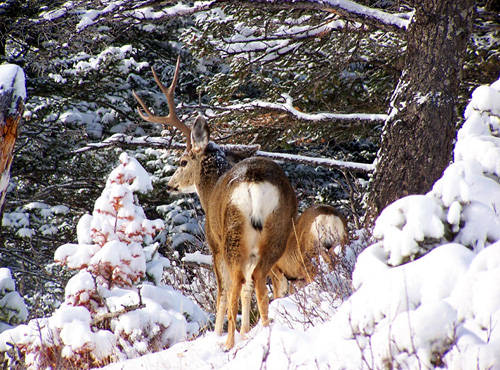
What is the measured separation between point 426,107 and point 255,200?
2.17 meters

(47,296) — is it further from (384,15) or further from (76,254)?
(384,15)

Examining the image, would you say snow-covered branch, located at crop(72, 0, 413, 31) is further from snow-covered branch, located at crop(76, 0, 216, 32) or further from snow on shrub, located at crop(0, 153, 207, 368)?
snow on shrub, located at crop(0, 153, 207, 368)

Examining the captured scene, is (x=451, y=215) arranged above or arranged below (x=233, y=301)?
above

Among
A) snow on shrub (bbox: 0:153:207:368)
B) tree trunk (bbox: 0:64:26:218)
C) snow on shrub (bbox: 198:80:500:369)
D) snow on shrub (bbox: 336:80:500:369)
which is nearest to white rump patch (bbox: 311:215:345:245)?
snow on shrub (bbox: 0:153:207:368)

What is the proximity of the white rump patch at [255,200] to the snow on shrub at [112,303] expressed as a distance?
1.72 meters

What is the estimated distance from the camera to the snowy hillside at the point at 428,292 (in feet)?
8.36

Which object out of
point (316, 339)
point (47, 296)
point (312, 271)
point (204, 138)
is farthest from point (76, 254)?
point (47, 296)

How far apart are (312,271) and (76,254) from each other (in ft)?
9.15

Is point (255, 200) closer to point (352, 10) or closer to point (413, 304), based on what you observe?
point (413, 304)

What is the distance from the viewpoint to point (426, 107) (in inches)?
230

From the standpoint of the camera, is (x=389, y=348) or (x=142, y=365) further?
(x=142, y=365)

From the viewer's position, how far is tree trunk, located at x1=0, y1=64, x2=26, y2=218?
456 cm

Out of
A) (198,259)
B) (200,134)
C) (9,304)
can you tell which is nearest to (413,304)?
(200,134)

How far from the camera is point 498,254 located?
2.76 m
